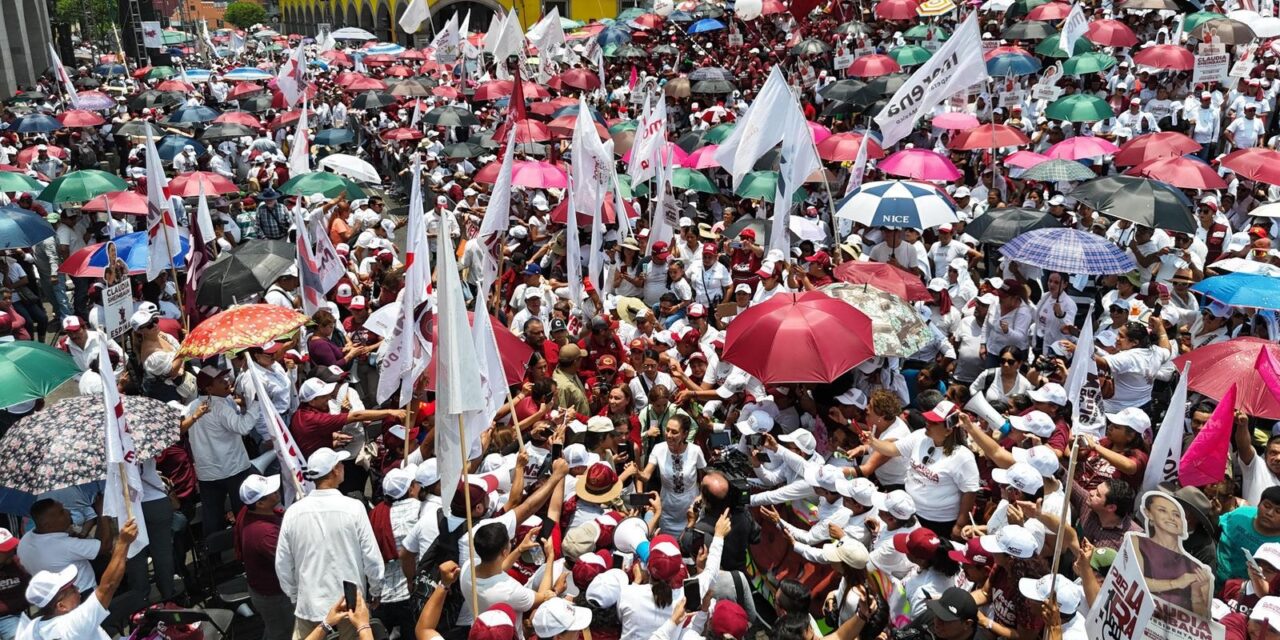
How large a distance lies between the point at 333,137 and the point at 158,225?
9.26 m

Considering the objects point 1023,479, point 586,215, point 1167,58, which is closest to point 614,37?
point 1167,58

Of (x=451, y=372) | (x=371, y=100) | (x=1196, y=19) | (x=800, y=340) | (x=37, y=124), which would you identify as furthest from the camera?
(x=371, y=100)

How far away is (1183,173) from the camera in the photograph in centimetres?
1114

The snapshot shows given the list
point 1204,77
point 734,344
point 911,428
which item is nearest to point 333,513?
point 734,344

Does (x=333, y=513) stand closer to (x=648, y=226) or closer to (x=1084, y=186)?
(x=648, y=226)

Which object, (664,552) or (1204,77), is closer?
(664,552)

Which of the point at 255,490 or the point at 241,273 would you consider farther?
the point at 241,273

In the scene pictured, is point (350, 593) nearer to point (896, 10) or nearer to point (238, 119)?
point (238, 119)

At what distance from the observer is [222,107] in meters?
25.9

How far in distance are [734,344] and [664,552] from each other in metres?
2.82

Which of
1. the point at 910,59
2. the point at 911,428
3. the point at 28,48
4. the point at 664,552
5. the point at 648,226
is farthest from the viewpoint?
the point at 28,48

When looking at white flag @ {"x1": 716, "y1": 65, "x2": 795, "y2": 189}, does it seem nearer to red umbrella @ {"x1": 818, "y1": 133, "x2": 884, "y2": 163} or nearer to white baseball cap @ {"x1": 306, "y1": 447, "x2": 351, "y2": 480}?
red umbrella @ {"x1": 818, "y1": 133, "x2": 884, "y2": 163}

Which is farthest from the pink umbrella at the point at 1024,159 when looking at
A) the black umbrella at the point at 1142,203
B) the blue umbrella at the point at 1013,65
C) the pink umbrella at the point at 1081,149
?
the blue umbrella at the point at 1013,65

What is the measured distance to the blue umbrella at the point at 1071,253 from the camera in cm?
834
